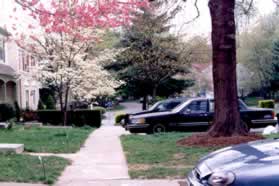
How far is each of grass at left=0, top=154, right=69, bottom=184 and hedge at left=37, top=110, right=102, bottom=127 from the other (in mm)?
16966

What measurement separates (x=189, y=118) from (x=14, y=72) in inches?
626

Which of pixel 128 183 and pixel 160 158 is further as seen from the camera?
pixel 160 158

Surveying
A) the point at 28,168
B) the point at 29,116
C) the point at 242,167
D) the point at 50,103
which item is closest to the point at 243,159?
Answer: the point at 242,167

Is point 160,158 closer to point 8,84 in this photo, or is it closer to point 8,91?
point 8,84

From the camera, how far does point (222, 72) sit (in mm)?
11234

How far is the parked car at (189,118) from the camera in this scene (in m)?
16.5

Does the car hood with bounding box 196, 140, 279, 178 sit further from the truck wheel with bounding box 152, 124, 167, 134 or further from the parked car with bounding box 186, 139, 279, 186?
the truck wheel with bounding box 152, 124, 167, 134

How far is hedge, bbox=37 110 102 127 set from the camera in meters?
26.6

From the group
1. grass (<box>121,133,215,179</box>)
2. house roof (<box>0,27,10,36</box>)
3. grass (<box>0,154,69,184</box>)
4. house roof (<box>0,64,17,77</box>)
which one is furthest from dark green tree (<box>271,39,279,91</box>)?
grass (<box>0,154,69,184</box>)

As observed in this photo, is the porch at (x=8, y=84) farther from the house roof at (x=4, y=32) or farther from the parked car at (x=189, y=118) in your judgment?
the parked car at (x=189, y=118)

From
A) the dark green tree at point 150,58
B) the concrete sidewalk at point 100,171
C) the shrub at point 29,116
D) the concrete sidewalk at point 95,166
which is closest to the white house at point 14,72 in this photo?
the shrub at point 29,116

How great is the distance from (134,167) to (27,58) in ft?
80.0

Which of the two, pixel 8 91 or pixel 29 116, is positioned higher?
pixel 8 91

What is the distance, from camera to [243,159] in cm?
429
